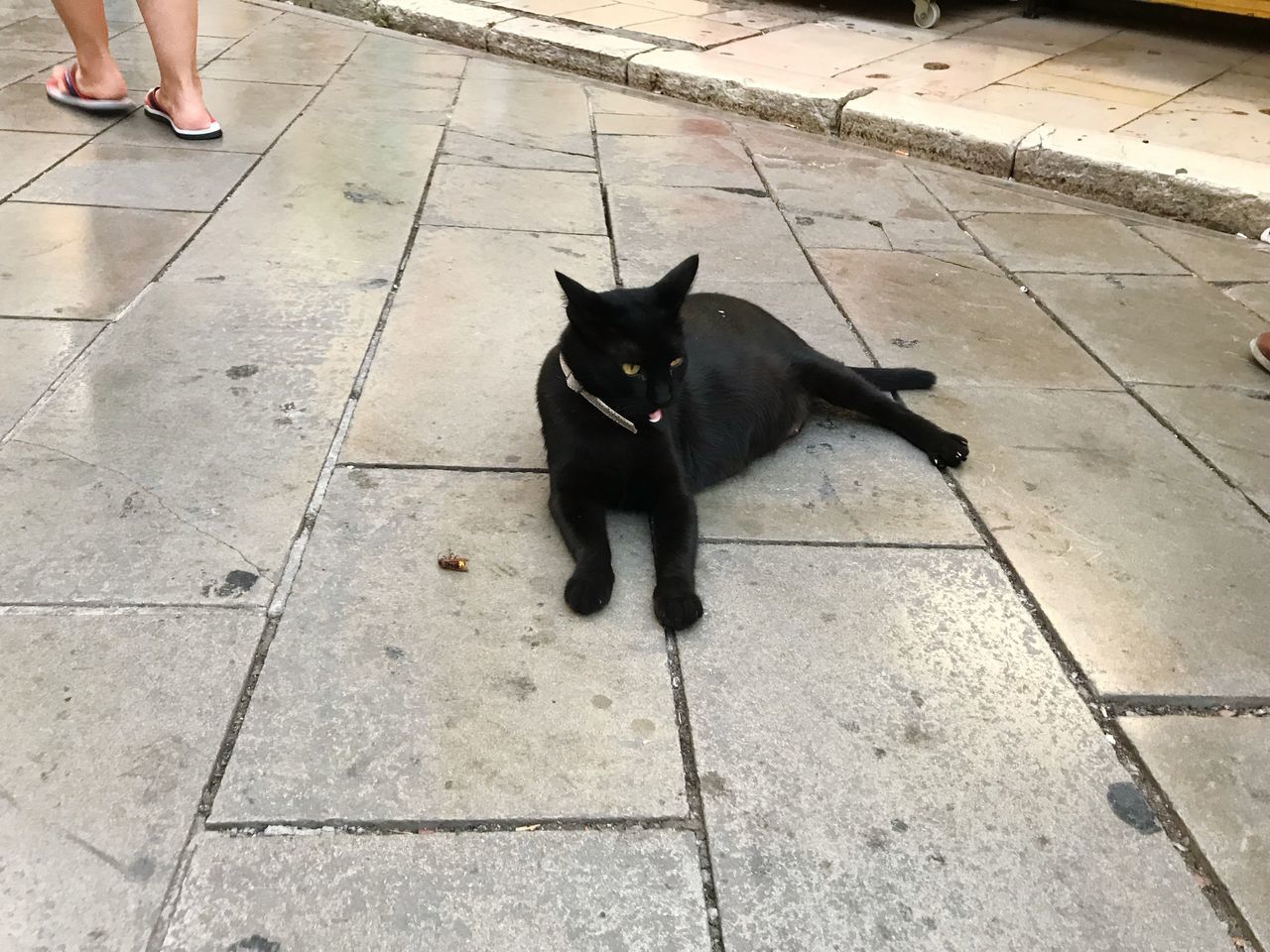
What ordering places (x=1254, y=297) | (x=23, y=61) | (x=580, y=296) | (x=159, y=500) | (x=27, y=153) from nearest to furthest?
(x=580, y=296), (x=159, y=500), (x=1254, y=297), (x=27, y=153), (x=23, y=61)

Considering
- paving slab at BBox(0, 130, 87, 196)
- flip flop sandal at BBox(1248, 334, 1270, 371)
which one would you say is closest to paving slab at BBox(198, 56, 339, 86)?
paving slab at BBox(0, 130, 87, 196)

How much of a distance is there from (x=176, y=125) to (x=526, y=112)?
1.77 metres

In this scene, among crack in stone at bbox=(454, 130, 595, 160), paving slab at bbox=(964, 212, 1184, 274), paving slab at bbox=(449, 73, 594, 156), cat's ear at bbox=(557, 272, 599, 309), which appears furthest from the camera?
paving slab at bbox=(449, 73, 594, 156)

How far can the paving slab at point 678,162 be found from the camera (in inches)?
185

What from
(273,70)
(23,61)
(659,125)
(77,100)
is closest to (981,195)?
(659,125)

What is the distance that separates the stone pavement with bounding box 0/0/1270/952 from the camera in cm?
151

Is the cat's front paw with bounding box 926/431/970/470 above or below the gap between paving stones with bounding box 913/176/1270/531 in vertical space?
above

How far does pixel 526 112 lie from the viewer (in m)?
5.48

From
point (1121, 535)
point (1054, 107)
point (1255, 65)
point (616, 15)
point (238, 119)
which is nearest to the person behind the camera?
point (1121, 535)

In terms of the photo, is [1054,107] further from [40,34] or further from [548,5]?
[40,34]

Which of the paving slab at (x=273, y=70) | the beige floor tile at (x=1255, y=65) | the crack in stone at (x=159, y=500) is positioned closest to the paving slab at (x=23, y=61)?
the paving slab at (x=273, y=70)

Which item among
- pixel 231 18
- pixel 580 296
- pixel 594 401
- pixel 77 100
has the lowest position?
pixel 231 18

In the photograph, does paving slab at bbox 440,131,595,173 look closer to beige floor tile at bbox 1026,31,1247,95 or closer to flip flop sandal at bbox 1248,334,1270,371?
flip flop sandal at bbox 1248,334,1270,371

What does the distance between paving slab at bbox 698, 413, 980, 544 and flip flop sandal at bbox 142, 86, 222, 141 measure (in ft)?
10.6
